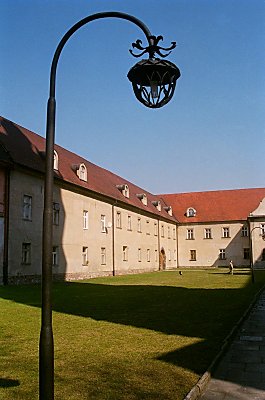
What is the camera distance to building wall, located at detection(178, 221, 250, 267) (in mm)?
57938

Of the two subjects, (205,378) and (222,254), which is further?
(222,254)

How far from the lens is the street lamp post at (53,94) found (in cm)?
451

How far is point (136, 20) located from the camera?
4723 millimetres

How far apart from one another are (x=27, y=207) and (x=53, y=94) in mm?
22527

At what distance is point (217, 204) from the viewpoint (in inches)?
2437

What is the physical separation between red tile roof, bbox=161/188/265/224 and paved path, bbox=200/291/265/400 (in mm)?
51072

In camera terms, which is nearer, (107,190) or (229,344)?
(229,344)

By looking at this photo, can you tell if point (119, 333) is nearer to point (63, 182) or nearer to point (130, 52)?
point (130, 52)

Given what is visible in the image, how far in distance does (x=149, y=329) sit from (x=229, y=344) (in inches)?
93.7

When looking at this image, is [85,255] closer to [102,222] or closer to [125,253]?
[102,222]

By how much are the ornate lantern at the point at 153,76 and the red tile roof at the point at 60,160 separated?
20.9m

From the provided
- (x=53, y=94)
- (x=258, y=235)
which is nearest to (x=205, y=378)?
(x=53, y=94)

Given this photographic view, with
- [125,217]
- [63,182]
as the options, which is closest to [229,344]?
[63,182]

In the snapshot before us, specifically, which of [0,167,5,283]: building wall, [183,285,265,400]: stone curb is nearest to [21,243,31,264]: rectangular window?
[0,167,5,283]: building wall
